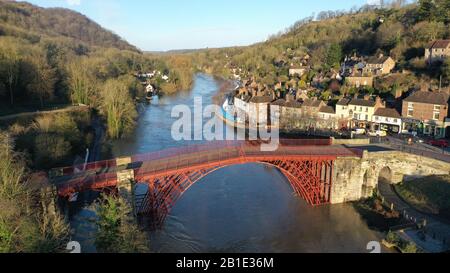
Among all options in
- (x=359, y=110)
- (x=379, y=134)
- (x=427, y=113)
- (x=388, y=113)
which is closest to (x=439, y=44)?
(x=388, y=113)

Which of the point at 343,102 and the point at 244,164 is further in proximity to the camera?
the point at 343,102

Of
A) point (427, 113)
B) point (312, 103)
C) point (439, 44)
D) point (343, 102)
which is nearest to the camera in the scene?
point (427, 113)

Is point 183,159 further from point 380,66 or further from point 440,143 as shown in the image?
point 380,66

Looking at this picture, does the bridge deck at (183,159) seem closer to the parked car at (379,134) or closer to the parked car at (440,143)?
the parked car at (440,143)

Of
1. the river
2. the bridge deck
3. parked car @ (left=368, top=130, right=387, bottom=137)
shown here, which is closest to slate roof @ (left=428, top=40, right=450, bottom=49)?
parked car @ (left=368, top=130, right=387, bottom=137)

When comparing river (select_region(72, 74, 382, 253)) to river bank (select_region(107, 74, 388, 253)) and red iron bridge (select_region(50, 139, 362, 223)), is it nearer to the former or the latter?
river bank (select_region(107, 74, 388, 253))

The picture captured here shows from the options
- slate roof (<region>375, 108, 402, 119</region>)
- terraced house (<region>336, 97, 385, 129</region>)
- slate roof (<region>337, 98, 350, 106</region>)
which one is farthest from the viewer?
slate roof (<region>337, 98, 350, 106</region>)
